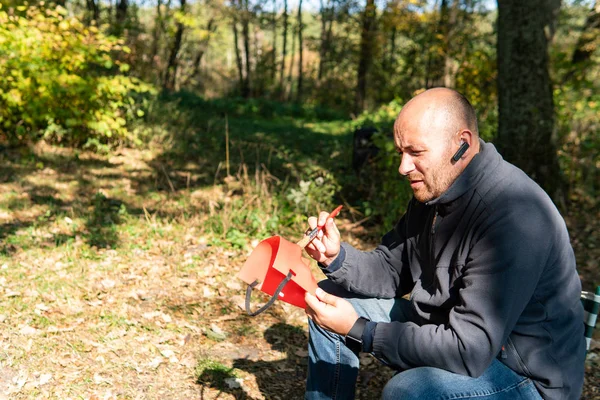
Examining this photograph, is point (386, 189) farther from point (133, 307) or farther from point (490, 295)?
point (490, 295)

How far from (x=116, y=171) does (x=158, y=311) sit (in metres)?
3.53

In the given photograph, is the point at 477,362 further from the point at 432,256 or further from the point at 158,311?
the point at 158,311

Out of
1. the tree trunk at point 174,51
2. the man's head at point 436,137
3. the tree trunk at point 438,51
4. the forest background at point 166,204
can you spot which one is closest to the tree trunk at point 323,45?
the tree trunk at point 438,51

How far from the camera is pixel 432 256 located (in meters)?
2.16

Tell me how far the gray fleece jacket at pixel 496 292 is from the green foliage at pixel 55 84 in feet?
18.2

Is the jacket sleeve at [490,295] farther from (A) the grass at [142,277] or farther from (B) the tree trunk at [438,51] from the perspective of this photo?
(B) the tree trunk at [438,51]

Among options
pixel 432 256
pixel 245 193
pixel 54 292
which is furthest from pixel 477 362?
pixel 245 193

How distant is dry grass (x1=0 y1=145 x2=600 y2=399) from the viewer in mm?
3082

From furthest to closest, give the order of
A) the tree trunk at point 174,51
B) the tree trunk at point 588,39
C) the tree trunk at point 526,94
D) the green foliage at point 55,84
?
1. the tree trunk at point 174,51
2. the tree trunk at point 588,39
3. the green foliage at point 55,84
4. the tree trunk at point 526,94

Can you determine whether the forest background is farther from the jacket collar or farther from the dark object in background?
the jacket collar

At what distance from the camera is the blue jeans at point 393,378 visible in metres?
1.85

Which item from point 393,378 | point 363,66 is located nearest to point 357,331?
point 393,378

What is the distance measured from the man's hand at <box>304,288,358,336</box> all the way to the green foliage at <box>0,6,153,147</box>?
5.39 meters

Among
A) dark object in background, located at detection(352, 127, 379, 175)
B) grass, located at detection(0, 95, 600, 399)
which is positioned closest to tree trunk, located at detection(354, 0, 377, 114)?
grass, located at detection(0, 95, 600, 399)
